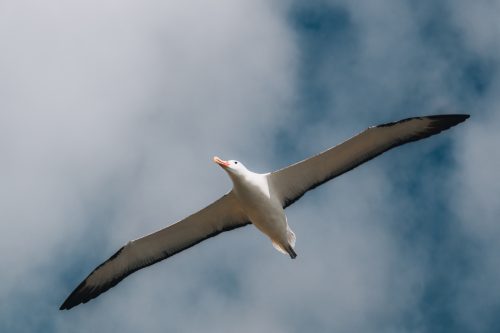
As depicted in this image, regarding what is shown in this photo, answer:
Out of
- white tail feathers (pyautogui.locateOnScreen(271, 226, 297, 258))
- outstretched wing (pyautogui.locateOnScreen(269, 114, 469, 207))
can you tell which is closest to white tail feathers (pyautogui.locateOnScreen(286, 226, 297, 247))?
white tail feathers (pyautogui.locateOnScreen(271, 226, 297, 258))

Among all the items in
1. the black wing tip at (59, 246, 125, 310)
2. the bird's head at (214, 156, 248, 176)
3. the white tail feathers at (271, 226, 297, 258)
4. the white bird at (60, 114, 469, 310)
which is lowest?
the white tail feathers at (271, 226, 297, 258)

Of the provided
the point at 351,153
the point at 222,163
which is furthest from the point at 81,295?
the point at 351,153

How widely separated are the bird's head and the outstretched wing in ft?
2.89

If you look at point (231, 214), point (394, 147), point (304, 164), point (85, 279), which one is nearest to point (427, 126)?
point (394, 147)

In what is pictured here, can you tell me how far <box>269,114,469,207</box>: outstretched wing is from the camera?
2745 cm

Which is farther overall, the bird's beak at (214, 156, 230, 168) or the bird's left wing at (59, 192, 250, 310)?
the bird's left wing at (59, 192, 250, 310)

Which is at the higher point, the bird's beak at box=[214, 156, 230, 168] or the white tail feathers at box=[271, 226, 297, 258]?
the bird's beak at box=[214, 156, 230, 168]

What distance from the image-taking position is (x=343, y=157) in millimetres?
28359

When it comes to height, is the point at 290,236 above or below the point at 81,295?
below

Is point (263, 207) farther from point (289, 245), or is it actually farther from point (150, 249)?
point (150, 249)

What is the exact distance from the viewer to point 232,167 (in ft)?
90.2

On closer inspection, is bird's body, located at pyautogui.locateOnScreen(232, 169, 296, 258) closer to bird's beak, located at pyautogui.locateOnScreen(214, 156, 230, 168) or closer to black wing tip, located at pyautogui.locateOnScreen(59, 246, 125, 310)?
bird's beak, located at pyautogui.locateOnScreen(214, 156, 230, 168)

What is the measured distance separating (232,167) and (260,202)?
39.0 inches

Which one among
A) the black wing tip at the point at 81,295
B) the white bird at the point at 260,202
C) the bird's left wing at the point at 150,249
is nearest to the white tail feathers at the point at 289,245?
the white bird at the point at 260,202
